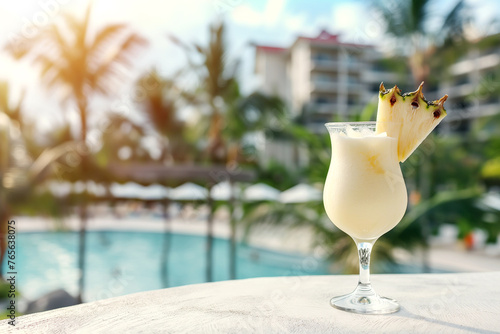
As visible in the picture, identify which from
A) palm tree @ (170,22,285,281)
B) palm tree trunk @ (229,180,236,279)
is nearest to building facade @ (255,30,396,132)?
palm tree @ (170,22,285,281)

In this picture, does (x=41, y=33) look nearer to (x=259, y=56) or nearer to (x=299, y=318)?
(x=299, y=318)

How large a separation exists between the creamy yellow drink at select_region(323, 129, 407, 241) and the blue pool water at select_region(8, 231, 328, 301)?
7.01m

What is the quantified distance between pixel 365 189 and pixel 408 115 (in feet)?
0.65

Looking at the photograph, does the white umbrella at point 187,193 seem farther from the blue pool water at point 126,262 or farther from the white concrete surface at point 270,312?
the white concrete surface at point 270,312

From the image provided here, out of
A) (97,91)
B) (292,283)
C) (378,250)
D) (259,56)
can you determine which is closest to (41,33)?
(97,91)

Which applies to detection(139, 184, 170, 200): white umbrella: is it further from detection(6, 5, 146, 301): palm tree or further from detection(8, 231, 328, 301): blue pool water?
detection(6, 5, 146, 301): palm tree

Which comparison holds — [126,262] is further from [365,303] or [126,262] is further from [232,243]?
[365,303]

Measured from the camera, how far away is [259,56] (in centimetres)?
4128

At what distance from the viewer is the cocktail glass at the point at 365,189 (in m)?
1.15

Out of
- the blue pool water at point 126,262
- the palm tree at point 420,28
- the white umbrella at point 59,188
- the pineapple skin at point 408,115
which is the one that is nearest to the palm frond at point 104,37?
the white umbrella at point 59,188

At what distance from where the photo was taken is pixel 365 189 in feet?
3.84

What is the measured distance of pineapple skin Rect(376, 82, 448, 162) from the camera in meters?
1.08

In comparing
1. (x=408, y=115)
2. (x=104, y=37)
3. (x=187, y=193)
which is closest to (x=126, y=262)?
(x=187, y=193)

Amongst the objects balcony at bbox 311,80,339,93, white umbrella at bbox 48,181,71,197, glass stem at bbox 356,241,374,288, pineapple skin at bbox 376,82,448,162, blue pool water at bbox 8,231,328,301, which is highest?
balcony at bbox 311,80,339,93
